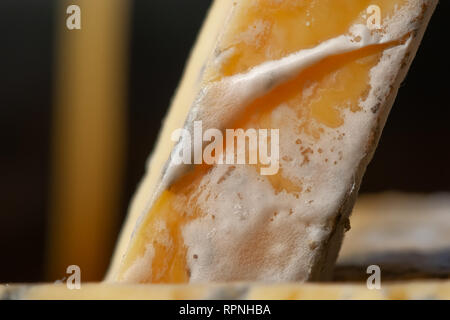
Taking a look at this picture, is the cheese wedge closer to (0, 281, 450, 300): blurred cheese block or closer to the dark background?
(0, 281, 450, 300): blurred cheese block

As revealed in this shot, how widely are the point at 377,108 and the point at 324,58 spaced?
5 cm

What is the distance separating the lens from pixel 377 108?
40 centimetres

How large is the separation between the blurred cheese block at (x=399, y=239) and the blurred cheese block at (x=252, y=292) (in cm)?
17

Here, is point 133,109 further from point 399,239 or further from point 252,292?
point 252,292

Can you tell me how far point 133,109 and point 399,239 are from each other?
0.65 meters

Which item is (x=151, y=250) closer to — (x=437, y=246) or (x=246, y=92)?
(x=246, y=92)

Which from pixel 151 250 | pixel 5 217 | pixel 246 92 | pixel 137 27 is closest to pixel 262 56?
pixel 246 92

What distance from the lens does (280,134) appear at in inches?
16.1
